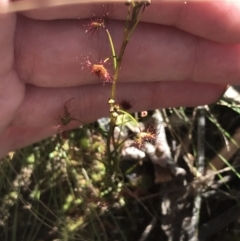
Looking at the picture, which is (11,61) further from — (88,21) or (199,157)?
(199,157)

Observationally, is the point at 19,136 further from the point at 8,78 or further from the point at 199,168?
the point at 199,168

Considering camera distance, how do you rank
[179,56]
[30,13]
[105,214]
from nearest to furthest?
[30,13] < [179,56] < [105,214]

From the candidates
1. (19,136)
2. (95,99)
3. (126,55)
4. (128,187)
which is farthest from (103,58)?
(128,187)

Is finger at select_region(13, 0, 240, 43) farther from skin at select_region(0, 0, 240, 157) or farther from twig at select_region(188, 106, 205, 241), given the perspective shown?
twig at select_region(188, 106, 205, 241)

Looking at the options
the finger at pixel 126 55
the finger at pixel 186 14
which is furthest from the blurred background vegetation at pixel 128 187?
the finger at pixel 186 14

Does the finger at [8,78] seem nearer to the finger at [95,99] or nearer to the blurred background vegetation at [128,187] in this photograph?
the finger at [95,99]

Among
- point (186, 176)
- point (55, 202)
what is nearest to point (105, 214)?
point (55, 202)
